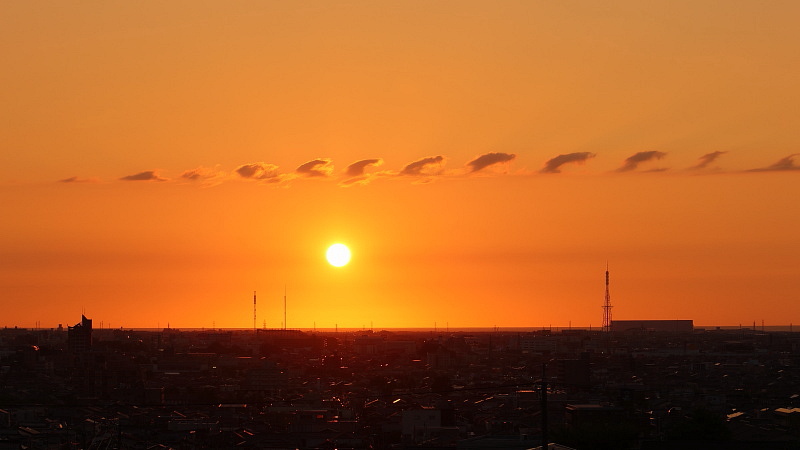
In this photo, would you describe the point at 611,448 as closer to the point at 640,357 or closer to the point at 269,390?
the point at 269,390

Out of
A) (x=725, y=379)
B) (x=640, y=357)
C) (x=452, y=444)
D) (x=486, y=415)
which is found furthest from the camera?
(x=640, y=357)

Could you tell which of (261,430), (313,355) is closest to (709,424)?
(261,430)

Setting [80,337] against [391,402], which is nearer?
[391,402]

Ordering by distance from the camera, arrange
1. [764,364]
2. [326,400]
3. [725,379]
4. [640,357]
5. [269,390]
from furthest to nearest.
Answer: [640,357] < [764,364] < [725,379] < [269,390] < [326,400]

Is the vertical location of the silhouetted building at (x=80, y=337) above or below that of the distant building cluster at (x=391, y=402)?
above

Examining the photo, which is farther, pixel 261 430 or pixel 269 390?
pixel 269 390

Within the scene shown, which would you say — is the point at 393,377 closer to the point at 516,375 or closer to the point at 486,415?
the point at 516,375

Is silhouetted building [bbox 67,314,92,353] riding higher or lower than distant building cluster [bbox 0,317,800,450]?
higher

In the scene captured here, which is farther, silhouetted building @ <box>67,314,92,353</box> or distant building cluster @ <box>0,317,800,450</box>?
silhouetted building @ <box>67,314,92,353</box>

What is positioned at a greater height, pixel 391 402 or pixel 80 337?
pixel 80 337

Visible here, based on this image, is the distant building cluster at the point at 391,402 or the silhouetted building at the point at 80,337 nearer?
the distant building cluster at the point at 391,402
